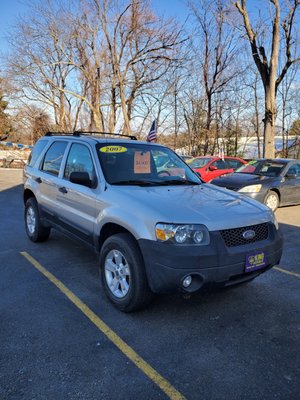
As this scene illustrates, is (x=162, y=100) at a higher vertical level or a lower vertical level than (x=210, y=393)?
higher

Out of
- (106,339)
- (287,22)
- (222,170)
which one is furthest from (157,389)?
(287,22)

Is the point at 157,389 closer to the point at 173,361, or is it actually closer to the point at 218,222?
the point at 173,361

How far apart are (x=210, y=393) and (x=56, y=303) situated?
1966 mm

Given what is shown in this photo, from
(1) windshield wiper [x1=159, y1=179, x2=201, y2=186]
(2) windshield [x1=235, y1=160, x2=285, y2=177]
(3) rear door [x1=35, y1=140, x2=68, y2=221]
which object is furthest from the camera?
(2) windshield [x1=235, y1=160, x2=285, y2=177]

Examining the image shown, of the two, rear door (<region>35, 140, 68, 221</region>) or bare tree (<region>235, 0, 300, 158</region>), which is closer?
rear door (<region>35, 140, 68, 221</region>)

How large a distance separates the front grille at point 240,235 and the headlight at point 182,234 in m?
0.21

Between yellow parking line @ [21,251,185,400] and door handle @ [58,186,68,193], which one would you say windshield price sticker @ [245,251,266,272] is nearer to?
yellow parking line @ [21,251,185,400]

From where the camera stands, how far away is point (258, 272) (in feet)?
11.1

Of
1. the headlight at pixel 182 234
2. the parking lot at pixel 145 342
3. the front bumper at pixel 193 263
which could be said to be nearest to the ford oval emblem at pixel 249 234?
the front bumper at pixel 193 263

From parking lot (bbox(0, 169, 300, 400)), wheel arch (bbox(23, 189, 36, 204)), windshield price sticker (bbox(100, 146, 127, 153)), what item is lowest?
parking lot (bbox(0, 169, 300, 400))

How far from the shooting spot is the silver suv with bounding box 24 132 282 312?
3.01 m

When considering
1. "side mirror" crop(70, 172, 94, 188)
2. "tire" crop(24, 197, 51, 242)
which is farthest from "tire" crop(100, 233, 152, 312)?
"tire" crop(24, 197, 51, 242)

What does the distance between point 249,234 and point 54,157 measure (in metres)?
3.22

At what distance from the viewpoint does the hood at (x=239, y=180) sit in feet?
28.3
